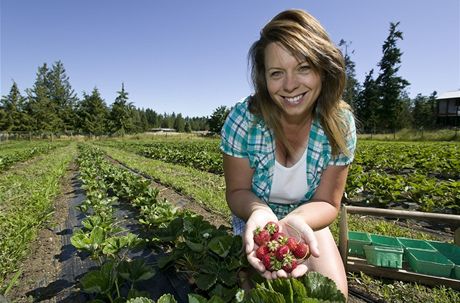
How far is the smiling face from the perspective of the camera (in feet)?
6.13

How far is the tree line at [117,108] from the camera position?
3853 cm

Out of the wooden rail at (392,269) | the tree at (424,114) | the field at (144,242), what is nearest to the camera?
the field at (144,242)

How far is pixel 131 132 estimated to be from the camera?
170ft

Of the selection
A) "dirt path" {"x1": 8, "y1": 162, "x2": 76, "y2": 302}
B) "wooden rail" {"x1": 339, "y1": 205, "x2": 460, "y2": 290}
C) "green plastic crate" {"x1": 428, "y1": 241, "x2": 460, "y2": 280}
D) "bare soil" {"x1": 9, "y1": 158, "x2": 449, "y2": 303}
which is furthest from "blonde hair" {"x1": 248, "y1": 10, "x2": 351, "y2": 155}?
"dirt path" {"x1": 8, "y1": 162, "x2": 76, "y2": 302}

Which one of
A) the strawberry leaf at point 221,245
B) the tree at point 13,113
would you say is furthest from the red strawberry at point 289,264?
the tree at point 13,113

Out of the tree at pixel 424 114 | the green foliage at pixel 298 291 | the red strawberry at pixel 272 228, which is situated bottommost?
the green foliage at pixel 298 291

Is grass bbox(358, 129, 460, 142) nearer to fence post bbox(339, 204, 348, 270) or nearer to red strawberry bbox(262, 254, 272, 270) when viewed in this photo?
fence post bbox(339, 204, 348, 270)

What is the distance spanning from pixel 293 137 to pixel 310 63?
62 cm

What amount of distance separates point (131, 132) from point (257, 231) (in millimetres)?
53201

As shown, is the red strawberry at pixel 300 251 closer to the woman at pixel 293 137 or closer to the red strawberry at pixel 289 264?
the red strawberry at pixel 289 264

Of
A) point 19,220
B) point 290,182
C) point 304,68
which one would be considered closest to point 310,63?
point 304,68

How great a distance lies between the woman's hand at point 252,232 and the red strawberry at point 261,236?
0.03m

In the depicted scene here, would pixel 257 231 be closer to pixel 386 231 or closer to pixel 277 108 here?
pixel 277 108

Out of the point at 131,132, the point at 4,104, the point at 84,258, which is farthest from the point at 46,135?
the point at 84,258
